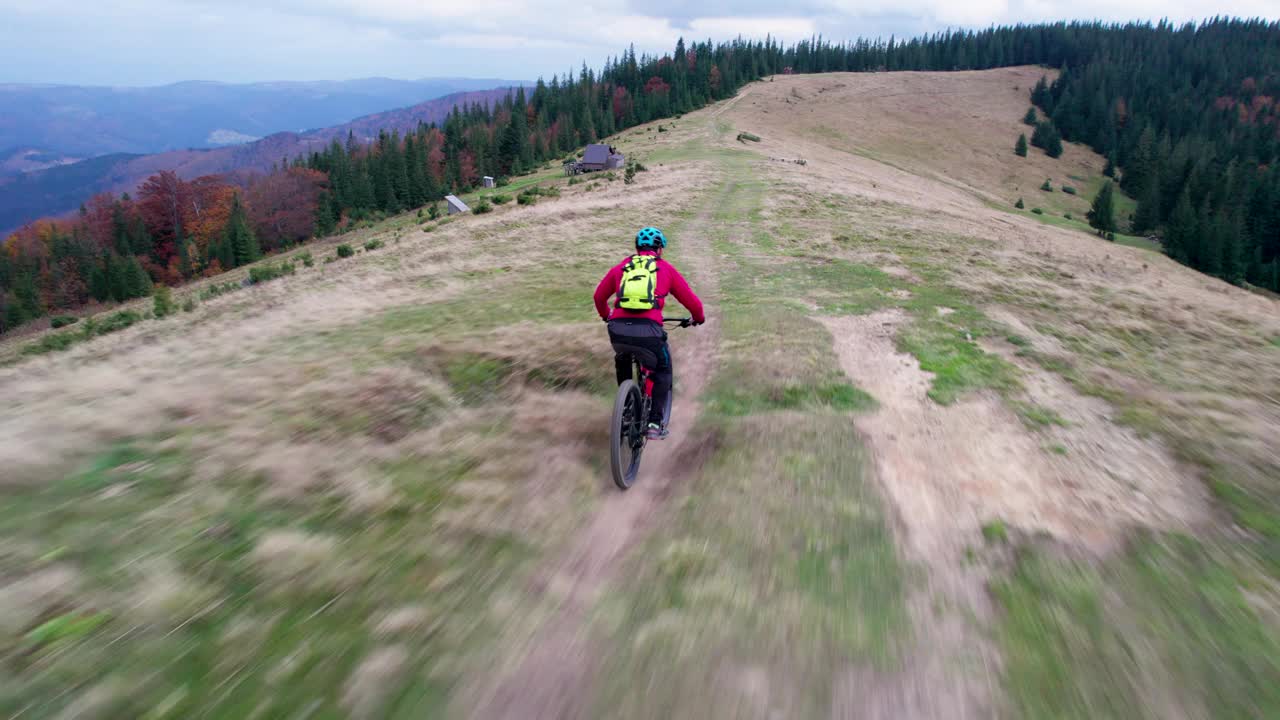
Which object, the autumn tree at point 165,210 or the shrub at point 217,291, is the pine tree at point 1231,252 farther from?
the autumn tree at point 165,210

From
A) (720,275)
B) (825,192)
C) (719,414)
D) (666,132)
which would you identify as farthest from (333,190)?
(719,414)

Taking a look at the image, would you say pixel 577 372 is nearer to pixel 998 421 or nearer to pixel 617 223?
pixel 998 421

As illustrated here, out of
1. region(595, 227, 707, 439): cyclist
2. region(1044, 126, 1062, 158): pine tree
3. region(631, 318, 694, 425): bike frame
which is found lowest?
region(631, 318, 694, 425): bike frame

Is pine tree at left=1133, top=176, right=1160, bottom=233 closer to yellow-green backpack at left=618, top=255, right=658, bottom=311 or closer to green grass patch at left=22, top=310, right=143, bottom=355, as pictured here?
yellow-green backpack at left=618, top=255, right=658, bottom=311

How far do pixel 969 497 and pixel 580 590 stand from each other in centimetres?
426

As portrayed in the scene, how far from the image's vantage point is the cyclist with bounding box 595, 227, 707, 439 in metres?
6.63

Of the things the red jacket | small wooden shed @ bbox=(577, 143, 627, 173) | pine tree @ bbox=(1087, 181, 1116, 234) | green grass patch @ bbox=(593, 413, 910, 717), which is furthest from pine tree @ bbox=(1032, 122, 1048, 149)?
the red jacket

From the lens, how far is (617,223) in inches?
940

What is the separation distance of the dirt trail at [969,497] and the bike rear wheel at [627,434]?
9.00ft

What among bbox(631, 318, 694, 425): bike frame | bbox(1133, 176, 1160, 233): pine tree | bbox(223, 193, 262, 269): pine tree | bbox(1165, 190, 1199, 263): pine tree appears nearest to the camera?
bbox(631, 318, 694, 425): bike frame

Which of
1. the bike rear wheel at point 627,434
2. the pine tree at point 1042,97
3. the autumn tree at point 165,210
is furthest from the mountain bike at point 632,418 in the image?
the pine tree at point 1042,97

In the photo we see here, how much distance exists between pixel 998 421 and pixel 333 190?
111812 mm

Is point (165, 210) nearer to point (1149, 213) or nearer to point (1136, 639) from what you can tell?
point (1136, 639)

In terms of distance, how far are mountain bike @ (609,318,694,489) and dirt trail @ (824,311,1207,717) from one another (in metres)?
2.73
